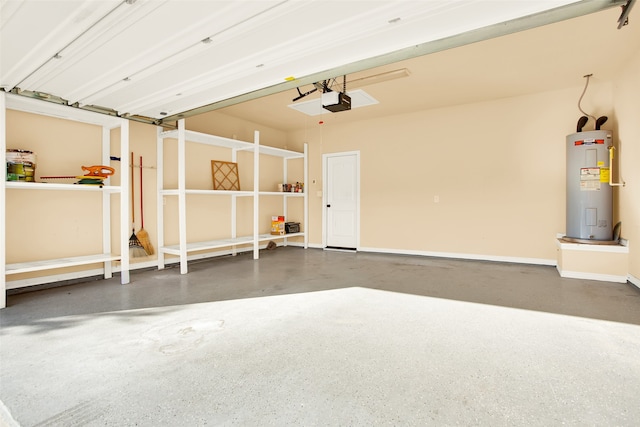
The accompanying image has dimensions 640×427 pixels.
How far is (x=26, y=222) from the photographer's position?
364 centimetres

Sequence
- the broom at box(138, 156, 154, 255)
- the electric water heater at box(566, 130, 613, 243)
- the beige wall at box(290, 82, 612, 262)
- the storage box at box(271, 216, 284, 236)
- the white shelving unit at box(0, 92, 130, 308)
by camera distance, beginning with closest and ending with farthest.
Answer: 1. the white shelving unit at box(0, 92, 130, 308)
2. the electric water heater at box(566, 130, 613, 243)
3. the broom at box(138, 156, 154, 255)
4. the beige wall at box(290, 82, 612, 262)
5. the storage box at box(271, 216, 284, 236)

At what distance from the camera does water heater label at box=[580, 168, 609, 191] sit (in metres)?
4.21

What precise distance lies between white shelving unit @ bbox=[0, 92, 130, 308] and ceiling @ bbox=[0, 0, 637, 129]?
19 centimetres

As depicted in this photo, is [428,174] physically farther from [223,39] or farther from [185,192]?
[223,39]

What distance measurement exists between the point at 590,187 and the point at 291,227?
516 centimetres

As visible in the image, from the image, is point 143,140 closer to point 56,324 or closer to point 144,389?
point 56,324

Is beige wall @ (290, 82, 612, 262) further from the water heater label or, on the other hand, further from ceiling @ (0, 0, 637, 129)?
ceiling @ (0, 0, 637, 129)

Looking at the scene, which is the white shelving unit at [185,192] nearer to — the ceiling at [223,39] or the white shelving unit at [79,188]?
the white shelving unit at [79,188]

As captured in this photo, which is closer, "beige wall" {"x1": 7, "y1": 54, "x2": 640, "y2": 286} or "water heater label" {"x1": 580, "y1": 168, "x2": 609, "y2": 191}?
"beige wall" {"x1": 7, "y1": 54, "x2": 640, "y2": 286}

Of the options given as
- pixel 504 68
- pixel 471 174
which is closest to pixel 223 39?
pixel 504 68

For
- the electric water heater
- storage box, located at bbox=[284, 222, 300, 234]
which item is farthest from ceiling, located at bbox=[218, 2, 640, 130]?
storage box, located at bbox=[284, 222, 300, 234]

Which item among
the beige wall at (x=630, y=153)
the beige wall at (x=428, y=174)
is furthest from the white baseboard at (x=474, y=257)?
the beige wall at (x=630, y=153)

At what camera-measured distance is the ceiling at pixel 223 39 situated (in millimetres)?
1917

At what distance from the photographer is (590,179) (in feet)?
14.0
